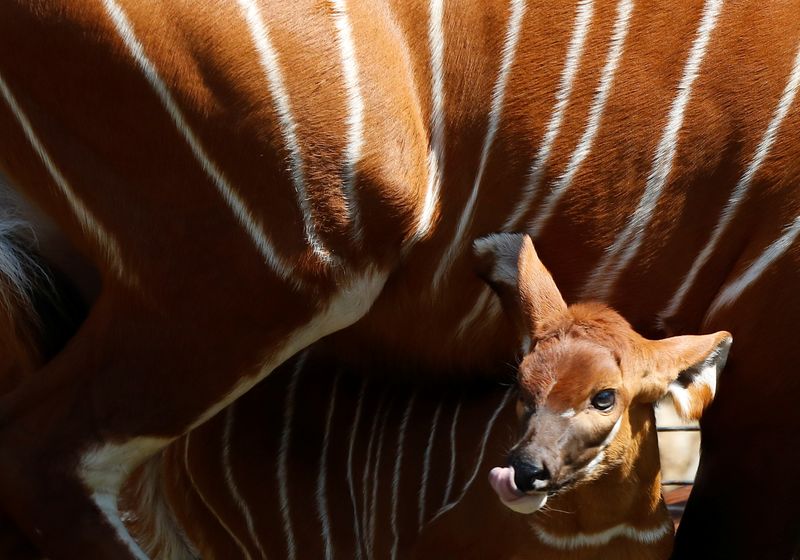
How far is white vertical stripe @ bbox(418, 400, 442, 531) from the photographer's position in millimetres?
2891

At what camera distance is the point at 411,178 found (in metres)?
2.24

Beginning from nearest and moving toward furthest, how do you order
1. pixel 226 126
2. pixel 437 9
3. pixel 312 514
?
pixel 226 126 → pixel 437 9 → pixel 312 514

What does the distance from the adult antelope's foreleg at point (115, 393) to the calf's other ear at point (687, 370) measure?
21.0 inches

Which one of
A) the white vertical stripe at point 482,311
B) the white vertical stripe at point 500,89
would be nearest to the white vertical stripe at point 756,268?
the white vertical stripe at point 482,311

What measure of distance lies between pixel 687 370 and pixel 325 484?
3.03ft

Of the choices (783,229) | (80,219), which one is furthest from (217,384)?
(783,229)

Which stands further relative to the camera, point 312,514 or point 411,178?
point 312,514

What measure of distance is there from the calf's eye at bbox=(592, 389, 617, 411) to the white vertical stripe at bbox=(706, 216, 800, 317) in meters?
0.35

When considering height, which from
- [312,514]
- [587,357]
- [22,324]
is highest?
[22,324]

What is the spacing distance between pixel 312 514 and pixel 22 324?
2.58 ft

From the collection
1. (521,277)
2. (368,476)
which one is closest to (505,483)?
(521,277)

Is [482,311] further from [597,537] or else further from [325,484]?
[325,484]

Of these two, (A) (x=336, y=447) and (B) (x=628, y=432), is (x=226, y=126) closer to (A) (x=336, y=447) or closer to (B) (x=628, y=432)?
(B) (x=628, y=432)

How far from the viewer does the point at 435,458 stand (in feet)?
9.61
